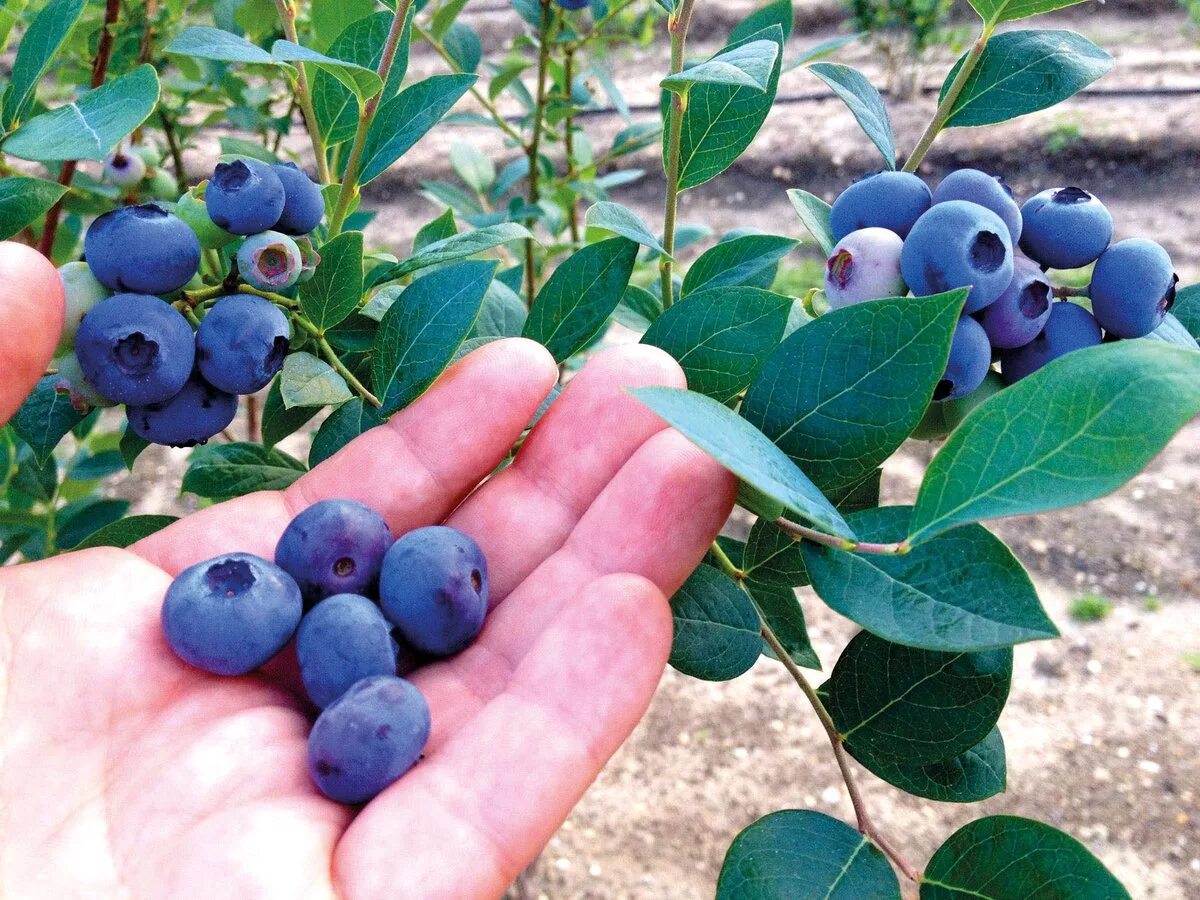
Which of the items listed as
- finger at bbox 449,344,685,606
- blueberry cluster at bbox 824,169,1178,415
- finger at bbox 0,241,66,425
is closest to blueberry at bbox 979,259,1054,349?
blueberry cluster at bbox 824,169,1178,415

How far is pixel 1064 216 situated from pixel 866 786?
1.72 meters

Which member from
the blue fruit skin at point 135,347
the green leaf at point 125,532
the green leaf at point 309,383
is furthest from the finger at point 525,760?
the green leaf at point 125,532

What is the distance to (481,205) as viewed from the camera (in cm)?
196

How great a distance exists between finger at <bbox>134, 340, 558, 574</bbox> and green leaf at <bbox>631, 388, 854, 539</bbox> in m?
0.37

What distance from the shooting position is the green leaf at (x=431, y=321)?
83cm

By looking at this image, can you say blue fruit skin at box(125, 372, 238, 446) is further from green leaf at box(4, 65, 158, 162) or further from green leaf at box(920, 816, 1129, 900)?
green leaf at box(920, 816, 1129, 900)

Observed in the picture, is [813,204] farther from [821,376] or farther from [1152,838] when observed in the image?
[1152,838]

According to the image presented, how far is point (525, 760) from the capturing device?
0.76 meters

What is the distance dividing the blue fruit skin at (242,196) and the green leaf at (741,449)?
42 cm

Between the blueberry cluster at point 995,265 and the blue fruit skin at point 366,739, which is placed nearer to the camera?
the blueberry cluster at point 995,265

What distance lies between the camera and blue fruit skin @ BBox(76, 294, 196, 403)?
2.52 ft

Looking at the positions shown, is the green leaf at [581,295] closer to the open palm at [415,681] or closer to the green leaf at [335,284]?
the open palm at [415,681]

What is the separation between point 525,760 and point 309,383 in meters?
0.34

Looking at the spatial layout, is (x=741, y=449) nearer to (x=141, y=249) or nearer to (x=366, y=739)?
(x=366, y=739)
